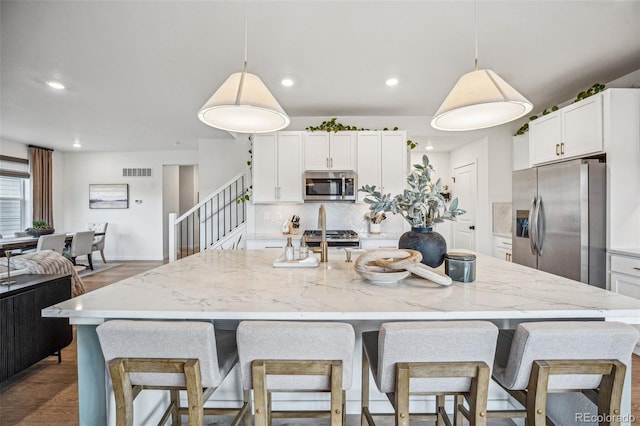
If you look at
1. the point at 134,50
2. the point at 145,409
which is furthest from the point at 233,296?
the point at 134,50

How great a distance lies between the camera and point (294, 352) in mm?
991

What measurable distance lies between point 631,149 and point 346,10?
9.39ft

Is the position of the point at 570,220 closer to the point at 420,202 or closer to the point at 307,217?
the point at 420,202

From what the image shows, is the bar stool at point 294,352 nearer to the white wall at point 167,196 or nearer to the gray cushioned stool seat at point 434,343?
the gray cushioned stool seat at point 434,343

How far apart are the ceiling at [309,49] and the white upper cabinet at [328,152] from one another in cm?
41

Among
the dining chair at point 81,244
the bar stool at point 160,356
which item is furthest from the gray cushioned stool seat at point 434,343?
the dining chair at point 81,244

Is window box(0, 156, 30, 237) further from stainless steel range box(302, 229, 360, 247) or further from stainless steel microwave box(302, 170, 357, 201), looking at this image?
stainless steel range box(302, 229, 360, 247)

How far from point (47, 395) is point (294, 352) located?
2164mm

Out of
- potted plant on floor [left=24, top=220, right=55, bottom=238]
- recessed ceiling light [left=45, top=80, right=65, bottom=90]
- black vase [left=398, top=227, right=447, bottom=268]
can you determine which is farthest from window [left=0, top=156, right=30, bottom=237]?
black vase [left=398, top=227, right=447, bottom=268]

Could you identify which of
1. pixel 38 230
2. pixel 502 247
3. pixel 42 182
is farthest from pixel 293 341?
pixel 42 182

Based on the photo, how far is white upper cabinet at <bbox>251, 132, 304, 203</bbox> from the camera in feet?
13.5

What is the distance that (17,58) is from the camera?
2.77 metres

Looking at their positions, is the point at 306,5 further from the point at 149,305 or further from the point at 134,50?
the point at 149,305

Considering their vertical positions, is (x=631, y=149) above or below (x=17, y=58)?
below
